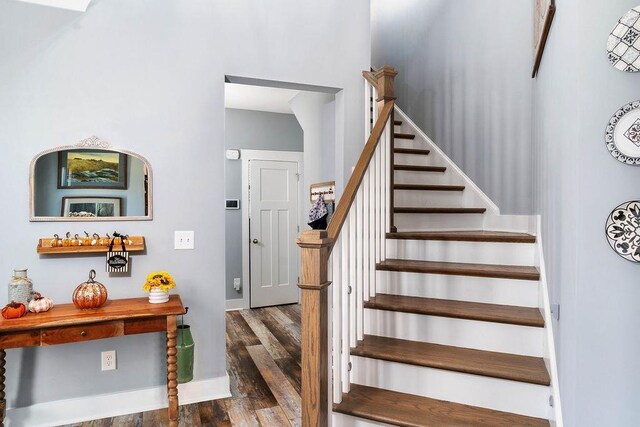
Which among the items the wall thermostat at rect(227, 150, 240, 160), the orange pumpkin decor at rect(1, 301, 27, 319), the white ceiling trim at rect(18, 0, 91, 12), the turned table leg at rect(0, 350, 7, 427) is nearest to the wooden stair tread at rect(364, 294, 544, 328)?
the orange pumpkin decor at rect(1, 301, 27, 319)

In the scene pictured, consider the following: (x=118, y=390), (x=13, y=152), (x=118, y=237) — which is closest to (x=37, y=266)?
(x=118, y=237)

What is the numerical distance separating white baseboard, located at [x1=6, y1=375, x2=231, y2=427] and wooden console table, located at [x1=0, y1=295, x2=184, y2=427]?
186 millimetres

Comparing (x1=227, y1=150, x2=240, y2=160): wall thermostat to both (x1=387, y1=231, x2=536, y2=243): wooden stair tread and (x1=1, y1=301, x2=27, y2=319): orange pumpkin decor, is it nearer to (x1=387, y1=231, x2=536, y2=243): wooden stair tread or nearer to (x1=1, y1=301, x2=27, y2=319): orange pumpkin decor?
(x1=387, y1=231, x2=536, y2=243): wooden stair tread

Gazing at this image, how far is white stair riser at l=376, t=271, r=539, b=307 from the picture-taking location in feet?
7.38

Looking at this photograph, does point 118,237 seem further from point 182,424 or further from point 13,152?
point 182,424

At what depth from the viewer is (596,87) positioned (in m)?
1.21

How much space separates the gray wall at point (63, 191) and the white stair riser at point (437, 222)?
1.88 meters

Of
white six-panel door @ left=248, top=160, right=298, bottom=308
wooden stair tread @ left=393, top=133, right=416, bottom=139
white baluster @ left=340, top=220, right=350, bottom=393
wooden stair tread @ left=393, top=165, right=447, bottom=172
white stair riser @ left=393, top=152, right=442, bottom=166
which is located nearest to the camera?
white baluster @ left=340, top=220, right=350, bottom=393

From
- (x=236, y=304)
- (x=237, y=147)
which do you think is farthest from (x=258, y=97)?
(x=236, y=304)

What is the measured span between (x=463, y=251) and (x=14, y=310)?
260 cm

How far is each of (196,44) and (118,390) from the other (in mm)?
2325

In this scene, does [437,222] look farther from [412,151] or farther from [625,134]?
[625,134]

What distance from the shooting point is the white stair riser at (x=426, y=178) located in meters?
3.65

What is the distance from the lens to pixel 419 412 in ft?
6.10
